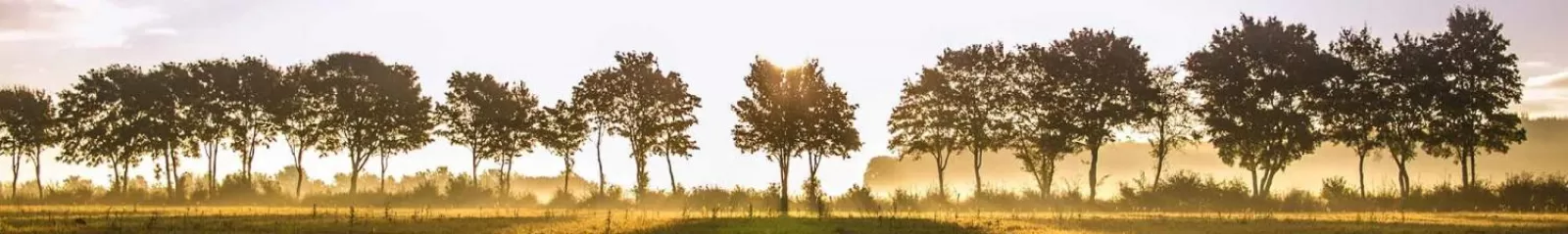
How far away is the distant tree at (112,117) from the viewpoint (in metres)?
61.0

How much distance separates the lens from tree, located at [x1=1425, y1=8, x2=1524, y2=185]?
4894cm

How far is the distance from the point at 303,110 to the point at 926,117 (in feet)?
102

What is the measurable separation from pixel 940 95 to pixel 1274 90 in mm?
13396

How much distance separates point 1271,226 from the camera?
2792 cm

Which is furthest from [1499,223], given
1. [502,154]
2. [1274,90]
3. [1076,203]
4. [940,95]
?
[502,154]

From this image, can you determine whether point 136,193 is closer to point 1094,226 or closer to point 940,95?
point 940,95

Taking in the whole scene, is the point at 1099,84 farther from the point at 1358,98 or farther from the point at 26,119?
the point at 26,119

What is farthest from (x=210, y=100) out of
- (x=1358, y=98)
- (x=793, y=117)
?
(x=1358, y=98)

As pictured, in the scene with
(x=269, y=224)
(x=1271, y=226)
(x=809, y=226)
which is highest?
(x=269, y=224)

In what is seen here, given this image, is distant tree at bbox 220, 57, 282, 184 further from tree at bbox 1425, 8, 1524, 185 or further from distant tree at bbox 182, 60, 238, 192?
tree at bbox 1425, 8, 1524, 185

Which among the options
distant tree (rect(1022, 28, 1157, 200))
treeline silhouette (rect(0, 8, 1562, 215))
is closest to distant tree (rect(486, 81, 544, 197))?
treeline silhouette (rect(0, 8, 1562, 215))

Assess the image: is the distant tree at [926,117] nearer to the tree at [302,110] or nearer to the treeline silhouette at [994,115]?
the treeline silhouette at [994,115]

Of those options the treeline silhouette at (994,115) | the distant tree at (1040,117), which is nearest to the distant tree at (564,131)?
the treeline silhouette at (994,115)

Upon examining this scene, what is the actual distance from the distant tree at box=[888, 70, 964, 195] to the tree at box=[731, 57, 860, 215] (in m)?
7.80
